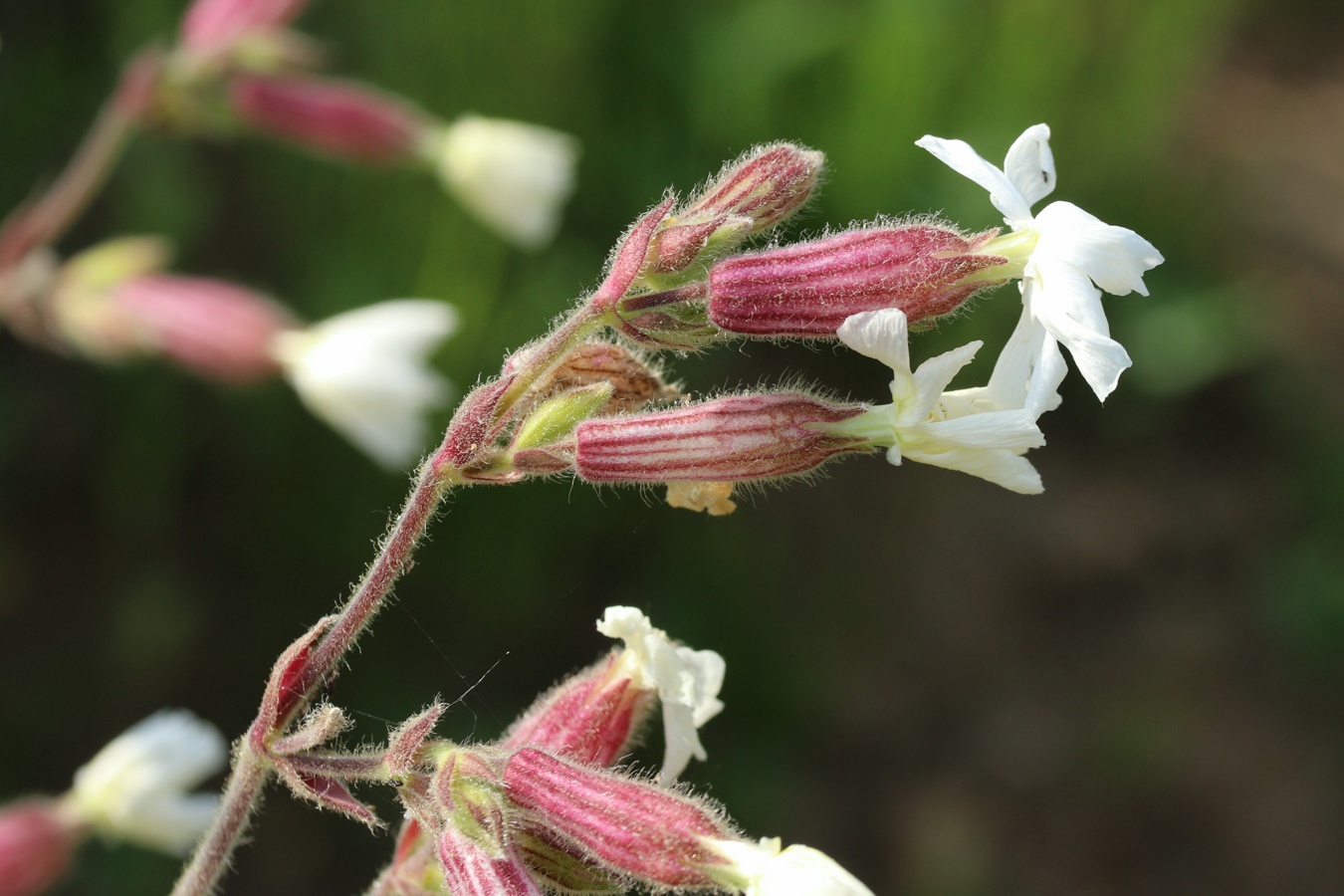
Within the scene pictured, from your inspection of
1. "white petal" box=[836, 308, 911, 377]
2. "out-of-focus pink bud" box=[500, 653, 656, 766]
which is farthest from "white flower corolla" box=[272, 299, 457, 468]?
"white petal" box=[836, 308, 911, 377]

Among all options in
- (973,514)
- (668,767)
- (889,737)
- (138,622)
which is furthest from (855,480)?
(668,767)

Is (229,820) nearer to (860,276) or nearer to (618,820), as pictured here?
(618,820)

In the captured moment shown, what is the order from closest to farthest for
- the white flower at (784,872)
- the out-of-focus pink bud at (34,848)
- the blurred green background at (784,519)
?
the white flower at (784,872), the out-of-focus pink bud at (34,848), the blurred green background at (784,519)

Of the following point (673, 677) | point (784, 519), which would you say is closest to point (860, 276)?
point (673, 677)

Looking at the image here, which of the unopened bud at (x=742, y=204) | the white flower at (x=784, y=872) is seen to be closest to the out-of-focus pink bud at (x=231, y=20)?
the unopened bud at (x=742, y=204)

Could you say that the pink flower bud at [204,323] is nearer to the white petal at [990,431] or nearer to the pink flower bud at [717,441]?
the pink flower bud at [717,441]

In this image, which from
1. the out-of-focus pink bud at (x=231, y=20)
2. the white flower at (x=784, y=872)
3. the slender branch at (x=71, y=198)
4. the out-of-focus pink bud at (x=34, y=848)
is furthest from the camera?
the out-of-focus pink bud at (x=231, y=20)

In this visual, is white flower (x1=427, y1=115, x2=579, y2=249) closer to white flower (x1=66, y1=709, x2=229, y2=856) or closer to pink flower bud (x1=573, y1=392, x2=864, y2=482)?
white flower (x1=66, y1=709, x2=229, y2=856)
